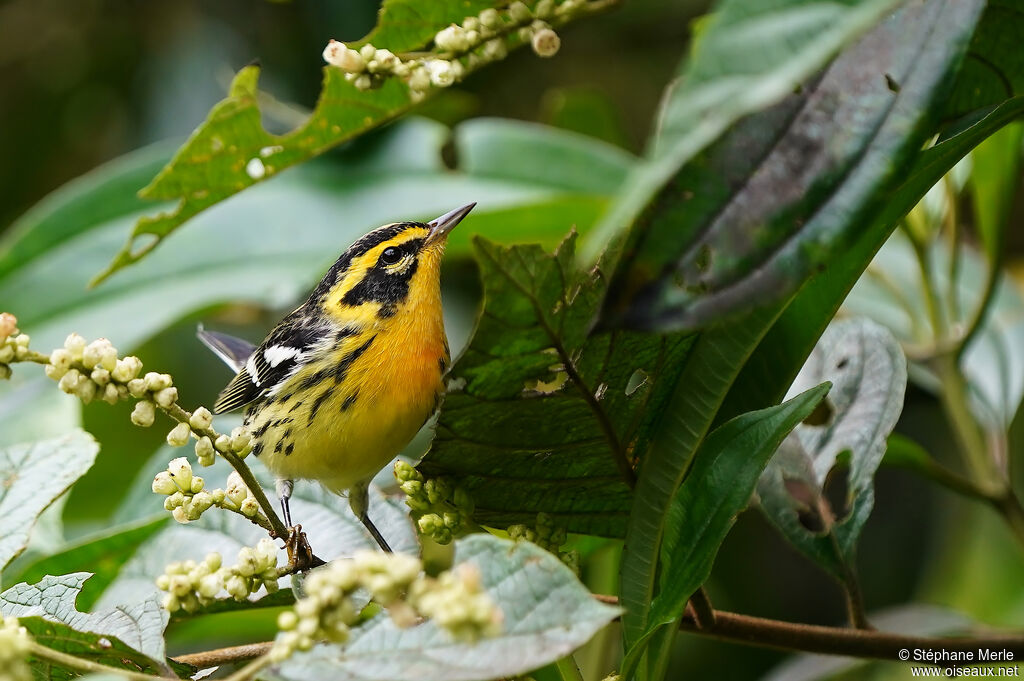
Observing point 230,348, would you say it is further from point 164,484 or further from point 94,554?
point 164,484

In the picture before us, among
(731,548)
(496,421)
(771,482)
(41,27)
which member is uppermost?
(41,27)

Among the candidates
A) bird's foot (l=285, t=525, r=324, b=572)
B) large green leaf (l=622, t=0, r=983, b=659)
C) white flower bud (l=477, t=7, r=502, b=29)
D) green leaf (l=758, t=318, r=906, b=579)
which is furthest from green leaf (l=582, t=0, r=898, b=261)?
green leaf (l=758, t=318, r=906, b=579)

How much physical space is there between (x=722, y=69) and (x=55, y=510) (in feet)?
5.24

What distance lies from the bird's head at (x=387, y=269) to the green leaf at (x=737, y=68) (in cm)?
130

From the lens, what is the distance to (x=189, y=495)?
1.12 meters

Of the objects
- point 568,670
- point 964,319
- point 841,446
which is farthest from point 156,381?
point 964,319

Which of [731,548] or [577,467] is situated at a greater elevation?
[577,467]

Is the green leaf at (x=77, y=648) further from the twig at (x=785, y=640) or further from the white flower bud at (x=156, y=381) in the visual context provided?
the white flower bud at (x=156, y=381)

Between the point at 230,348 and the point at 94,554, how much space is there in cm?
119

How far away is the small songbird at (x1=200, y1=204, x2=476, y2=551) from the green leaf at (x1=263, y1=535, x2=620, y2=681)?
1.91ft

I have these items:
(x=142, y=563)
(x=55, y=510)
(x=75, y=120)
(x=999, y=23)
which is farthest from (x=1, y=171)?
(x=999, y=23)

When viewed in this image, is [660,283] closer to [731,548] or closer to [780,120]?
[780,120]

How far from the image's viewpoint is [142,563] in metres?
1.66

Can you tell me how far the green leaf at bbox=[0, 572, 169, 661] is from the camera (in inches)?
44.6
